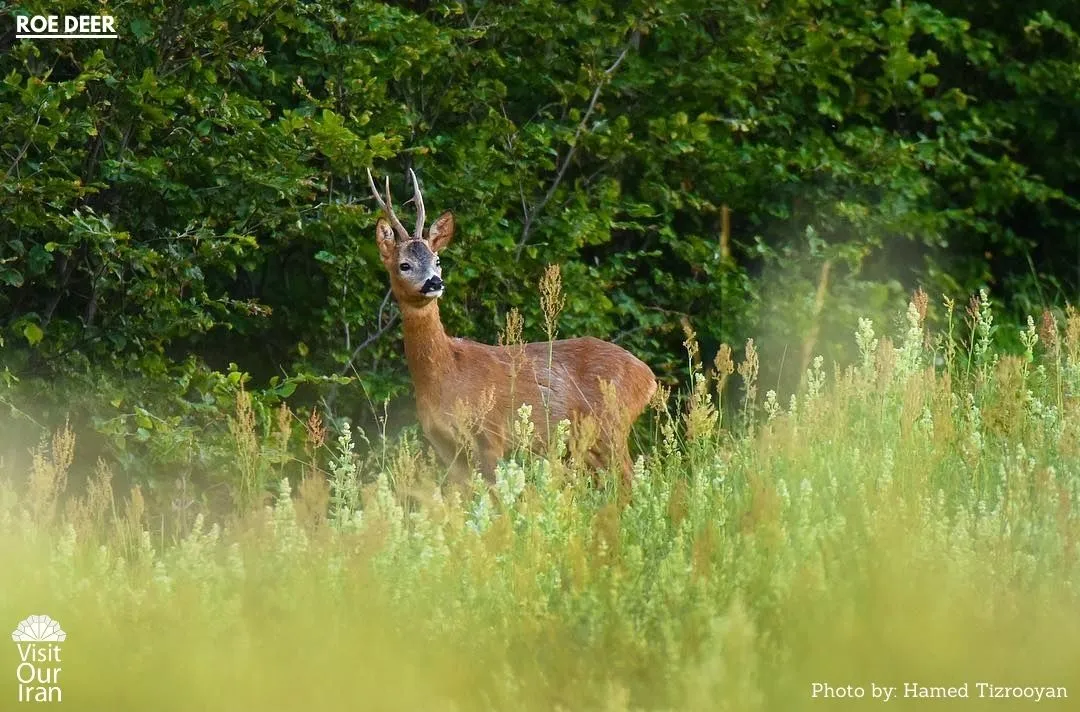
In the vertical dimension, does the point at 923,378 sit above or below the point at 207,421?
above

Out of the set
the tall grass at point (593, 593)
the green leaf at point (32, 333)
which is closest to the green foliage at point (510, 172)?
the green leaf at point (32, 333)

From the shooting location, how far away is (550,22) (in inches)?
351

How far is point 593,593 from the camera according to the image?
4.10 metres

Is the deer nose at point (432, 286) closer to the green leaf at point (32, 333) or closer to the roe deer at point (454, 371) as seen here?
the roe deer at point (454, 371)

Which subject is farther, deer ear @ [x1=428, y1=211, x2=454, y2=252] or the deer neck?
deer ear @ [x1=428, y1=211, x2=454, y2=252]

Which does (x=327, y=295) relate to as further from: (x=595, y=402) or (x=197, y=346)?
(x=595, y=402)

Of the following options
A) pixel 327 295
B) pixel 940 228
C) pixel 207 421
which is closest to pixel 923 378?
pixel 207 421

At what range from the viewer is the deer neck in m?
7.57

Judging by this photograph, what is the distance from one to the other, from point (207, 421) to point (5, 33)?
183cm

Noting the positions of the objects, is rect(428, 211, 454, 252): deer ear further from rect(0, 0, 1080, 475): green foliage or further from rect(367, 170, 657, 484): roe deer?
rect(0, 0, 1080, 475): green foliage

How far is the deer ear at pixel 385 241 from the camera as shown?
298 inches

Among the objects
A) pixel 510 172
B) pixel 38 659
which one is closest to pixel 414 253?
pixel 510 172

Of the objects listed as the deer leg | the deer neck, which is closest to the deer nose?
the deer neck

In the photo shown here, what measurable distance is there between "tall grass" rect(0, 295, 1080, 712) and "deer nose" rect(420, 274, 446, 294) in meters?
2.21
